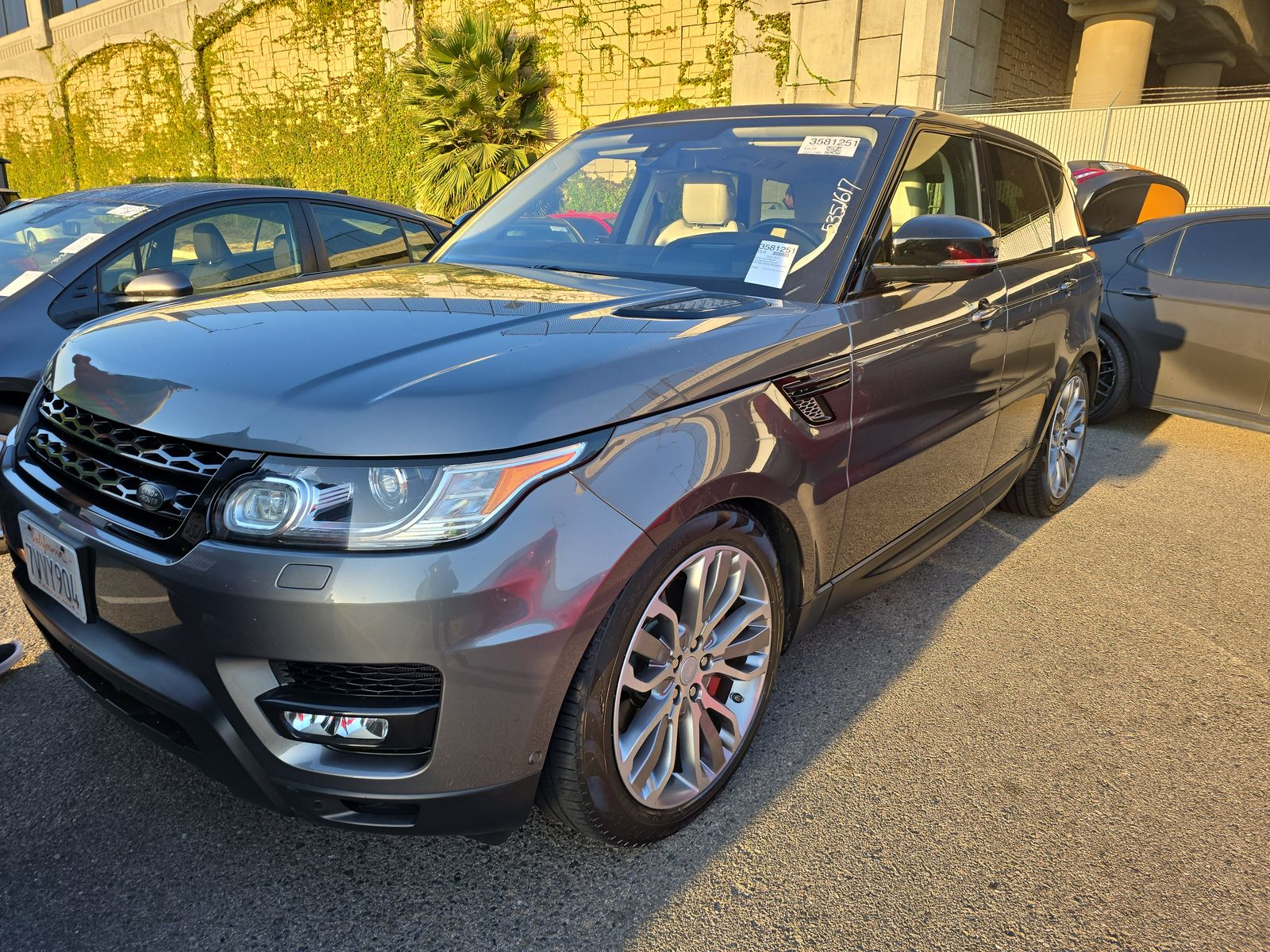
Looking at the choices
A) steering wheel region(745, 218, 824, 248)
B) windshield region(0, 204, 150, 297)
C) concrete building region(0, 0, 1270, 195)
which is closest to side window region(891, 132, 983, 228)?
steering wheel region(745, 218, 824, 248)

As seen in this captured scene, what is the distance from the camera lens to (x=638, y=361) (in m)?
1.89

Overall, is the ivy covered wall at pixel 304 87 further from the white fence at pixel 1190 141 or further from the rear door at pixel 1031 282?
the rear door at pixel 1031 282

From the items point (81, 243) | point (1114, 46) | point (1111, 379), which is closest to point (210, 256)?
point (81, 243)

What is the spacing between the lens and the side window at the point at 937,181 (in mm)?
2844

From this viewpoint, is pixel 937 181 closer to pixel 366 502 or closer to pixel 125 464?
pixel 366 502

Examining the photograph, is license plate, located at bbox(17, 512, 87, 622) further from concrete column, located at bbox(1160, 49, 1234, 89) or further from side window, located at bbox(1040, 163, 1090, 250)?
concrete column, located at bbox(1160, 49, 1234, 89)

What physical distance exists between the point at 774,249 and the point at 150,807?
2206 mm

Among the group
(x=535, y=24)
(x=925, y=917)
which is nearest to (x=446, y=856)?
(x=925, y=917)

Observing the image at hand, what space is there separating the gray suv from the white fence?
33.5ft

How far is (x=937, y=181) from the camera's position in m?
3.14

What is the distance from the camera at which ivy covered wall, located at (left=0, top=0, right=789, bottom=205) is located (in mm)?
15625

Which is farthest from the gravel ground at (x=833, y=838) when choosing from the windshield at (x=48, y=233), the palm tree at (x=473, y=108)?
the palm tree at (x=473, y=108)

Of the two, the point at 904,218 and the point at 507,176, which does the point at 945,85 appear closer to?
the point at 507,176

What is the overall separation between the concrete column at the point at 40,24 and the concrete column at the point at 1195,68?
102 feet
